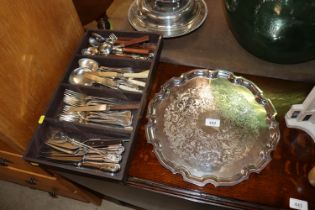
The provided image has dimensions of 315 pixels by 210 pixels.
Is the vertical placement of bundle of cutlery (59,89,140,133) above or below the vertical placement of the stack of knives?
above

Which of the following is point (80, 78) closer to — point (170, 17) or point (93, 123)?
→ point (93, 123)

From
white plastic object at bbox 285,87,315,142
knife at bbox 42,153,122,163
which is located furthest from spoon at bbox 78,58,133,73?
white plastic object at bbox 285,87,315,142

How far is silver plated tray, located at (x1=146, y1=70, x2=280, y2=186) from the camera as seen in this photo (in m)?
0.61

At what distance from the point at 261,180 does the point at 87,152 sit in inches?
16.3

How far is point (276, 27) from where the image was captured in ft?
1.98

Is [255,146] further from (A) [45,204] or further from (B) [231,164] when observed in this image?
(A) [45,204]

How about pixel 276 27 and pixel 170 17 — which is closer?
pixel 276 27

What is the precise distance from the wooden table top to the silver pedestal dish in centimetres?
33

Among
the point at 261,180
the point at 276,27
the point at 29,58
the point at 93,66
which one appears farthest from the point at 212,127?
the point at 29,58

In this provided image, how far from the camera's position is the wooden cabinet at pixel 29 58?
0.59m

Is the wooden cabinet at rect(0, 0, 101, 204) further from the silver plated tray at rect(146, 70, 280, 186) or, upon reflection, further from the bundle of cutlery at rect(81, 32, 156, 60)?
the silver plated tray at rect(146, 70, 280, 186)

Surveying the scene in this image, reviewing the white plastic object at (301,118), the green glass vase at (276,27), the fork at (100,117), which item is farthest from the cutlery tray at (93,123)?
the white plastic object at (301,118)

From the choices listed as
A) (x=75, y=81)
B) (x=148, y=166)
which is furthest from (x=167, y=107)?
(x=75, y=81)

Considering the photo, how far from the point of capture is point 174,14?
82 centimetres
